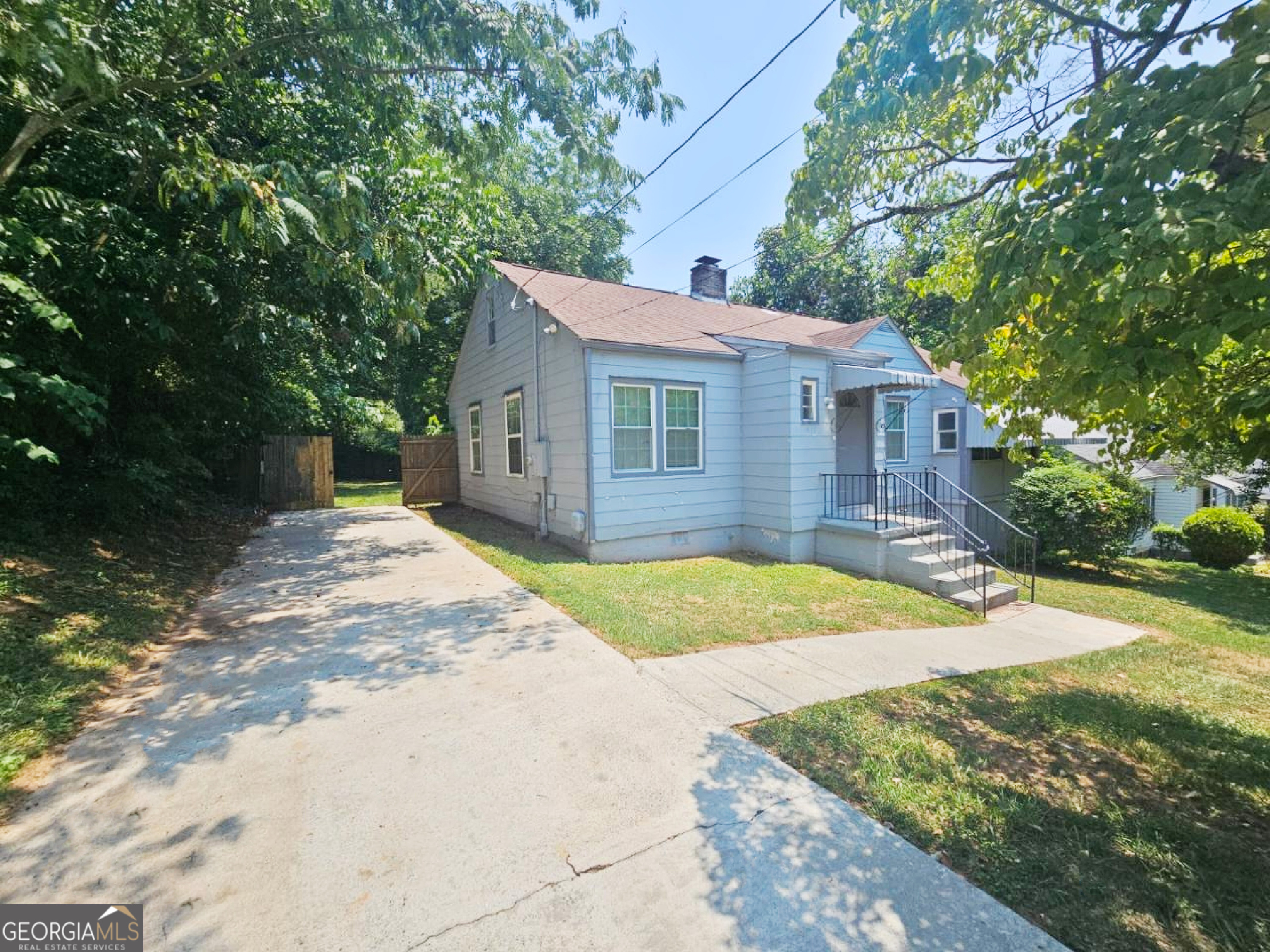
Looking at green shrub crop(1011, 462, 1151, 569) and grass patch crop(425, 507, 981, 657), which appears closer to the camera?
grass patch crop(425, 507, 981, 657)

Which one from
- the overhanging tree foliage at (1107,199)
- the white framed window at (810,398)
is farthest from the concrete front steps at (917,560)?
the overhanging tree foliage at (1107,199)

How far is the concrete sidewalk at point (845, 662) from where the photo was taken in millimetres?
3904

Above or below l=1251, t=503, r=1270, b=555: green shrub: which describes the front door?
above

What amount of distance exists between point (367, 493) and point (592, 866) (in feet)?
65.2

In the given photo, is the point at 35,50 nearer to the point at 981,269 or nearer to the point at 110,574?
the point at 110,574

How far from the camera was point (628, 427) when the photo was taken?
8.61m

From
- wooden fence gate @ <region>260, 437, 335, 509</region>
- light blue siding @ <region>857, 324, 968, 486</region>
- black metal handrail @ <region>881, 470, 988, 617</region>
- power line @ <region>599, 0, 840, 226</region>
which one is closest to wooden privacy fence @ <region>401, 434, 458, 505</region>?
wooden fence gate @ <region>260, 437, 335, 509</region>

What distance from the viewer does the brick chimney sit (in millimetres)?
12930

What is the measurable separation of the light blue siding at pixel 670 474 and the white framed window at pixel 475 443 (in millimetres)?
5573

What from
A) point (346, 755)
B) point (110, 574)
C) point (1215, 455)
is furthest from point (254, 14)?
point (1215, 455)

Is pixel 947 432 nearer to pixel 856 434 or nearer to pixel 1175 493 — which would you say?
pixel 856 434

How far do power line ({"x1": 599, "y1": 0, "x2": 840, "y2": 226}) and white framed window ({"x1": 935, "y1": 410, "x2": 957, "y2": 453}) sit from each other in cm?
853

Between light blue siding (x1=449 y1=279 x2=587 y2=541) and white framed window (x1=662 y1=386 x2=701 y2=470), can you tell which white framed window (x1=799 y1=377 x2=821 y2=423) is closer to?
white framed window (x1=662 y1=386 x2=701 y2=470)

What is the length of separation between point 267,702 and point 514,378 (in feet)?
26.4
